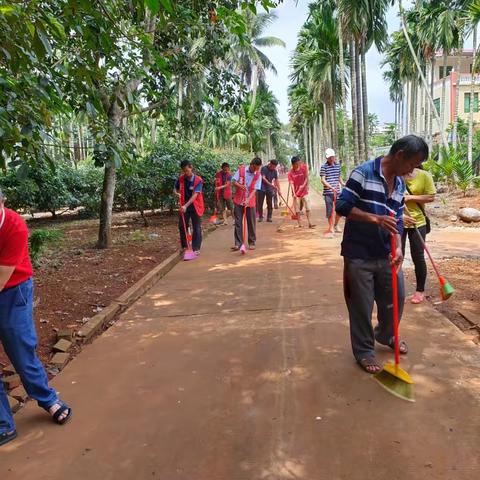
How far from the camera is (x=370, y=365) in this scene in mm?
3666

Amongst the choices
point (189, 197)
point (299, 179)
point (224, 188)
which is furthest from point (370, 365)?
point (224, 188)

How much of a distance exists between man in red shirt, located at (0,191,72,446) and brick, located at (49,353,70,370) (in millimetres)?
1083

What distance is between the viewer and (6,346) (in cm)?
297

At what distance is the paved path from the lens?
2656mm

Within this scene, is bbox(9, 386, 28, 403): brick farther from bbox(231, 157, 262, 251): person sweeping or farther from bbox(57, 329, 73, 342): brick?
bbox(231, 157, 262, 251): person sweeping

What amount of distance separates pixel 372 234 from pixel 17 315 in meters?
2.44

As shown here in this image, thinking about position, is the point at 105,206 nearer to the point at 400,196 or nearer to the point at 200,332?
the point at 200,332

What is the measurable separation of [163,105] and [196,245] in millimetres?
2935

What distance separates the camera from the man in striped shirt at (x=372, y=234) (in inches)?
132

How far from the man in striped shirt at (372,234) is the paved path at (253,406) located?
1.13ft

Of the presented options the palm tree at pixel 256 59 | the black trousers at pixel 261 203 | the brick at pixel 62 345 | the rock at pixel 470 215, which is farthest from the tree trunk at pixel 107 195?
the palm tree at pixel 256 59

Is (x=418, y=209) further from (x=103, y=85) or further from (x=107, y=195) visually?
(x=107, y=195)

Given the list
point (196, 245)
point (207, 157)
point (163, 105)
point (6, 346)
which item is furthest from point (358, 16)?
point (6, 346)

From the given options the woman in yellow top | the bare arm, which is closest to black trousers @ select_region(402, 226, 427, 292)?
the woman in yellow top
